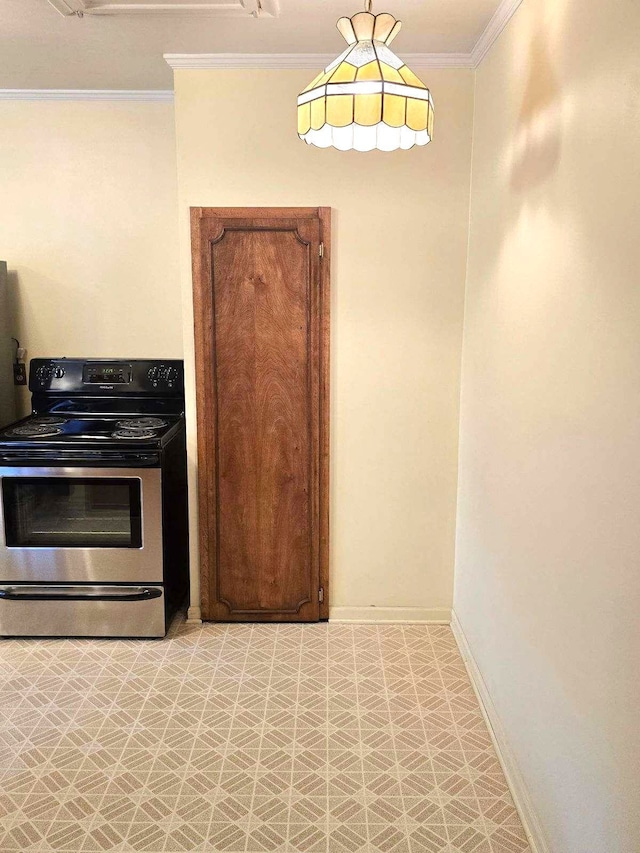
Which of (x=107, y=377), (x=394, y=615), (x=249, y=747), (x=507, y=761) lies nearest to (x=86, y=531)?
(x=107, y=377)

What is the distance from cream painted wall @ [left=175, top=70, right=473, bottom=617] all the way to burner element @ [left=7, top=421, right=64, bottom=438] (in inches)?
24.9

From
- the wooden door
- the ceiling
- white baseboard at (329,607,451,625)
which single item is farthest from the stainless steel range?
the ceiling

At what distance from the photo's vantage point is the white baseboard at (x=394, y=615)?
11.4 ft

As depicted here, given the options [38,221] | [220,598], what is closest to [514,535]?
[220,598]

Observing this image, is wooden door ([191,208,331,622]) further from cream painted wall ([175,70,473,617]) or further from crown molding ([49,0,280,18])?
crown molding ([49,0,280,18])

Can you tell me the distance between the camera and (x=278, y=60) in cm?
299

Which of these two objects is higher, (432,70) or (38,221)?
(432,70)

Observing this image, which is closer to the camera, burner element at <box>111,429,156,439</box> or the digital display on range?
burner element at <box>111,429,156,439</box>

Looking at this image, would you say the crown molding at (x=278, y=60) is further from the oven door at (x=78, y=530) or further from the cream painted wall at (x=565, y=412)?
the oven door at (x=78, y=530)

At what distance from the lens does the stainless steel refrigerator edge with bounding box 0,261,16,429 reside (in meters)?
3.59

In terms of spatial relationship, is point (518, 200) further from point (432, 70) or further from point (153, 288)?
point (153, 288)

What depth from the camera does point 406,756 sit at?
8.14 ft

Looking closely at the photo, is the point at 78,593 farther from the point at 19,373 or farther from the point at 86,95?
the point at 86,95

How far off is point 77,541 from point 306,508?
1.03 meters
